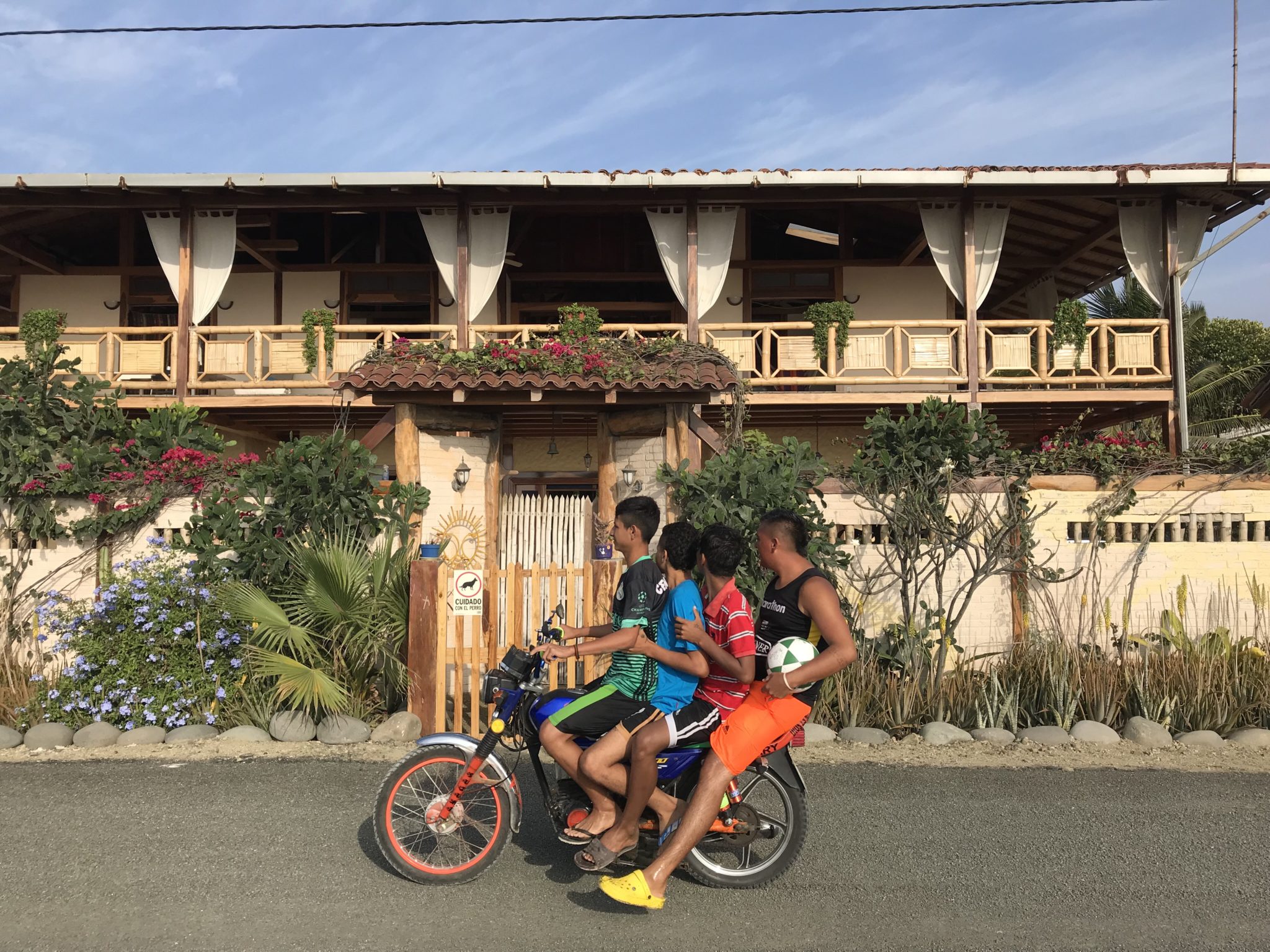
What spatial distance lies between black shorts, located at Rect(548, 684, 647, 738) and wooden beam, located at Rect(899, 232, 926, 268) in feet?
39.2

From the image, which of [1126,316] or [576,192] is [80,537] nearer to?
[576,192]

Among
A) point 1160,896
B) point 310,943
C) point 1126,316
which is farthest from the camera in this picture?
point 1126,316

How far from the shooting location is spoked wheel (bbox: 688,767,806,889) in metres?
4.04

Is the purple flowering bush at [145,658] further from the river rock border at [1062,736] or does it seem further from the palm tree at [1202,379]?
the palm tree at [1202,379]

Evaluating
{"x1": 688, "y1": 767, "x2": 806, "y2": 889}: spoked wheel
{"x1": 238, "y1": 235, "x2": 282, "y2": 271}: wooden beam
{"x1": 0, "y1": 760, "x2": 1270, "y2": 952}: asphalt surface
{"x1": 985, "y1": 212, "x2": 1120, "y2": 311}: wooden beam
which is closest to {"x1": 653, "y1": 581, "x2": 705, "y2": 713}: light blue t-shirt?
{"x1": 688, "y1": 767, "x2": 806, "y2": 889}: spoked wheel

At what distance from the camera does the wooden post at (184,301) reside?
1316cm

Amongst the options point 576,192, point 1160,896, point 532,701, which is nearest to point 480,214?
point 576,192

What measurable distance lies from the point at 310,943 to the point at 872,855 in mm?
2440

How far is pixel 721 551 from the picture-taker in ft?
13.0

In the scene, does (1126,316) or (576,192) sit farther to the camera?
(1126,316)

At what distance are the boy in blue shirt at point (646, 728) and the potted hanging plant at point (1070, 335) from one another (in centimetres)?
1082

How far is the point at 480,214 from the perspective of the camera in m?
13.3

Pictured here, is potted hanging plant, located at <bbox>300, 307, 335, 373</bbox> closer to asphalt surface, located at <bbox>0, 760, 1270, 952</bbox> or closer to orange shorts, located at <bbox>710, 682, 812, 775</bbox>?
asphalt surface, located at <bbox>0, 760, 1270, 952</bbox>

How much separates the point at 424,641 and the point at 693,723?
3.15m
